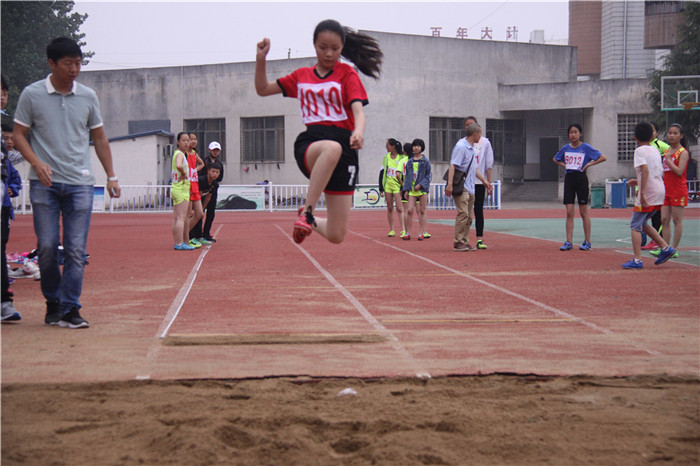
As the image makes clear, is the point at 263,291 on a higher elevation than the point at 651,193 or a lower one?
lower

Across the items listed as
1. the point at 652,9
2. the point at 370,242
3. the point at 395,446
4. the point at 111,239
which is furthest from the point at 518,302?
the point at 652,9

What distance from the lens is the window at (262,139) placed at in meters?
39.7

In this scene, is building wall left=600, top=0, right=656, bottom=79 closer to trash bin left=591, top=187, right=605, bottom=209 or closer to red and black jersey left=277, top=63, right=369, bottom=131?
trash bin left=591, top=187, right=605, bottom=209

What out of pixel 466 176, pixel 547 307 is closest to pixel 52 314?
pixel 547 307

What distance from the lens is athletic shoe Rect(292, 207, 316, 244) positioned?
217 inches

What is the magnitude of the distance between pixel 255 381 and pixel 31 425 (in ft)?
4.09

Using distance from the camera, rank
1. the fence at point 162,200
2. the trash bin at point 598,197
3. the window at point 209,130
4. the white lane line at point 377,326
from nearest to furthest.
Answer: the white lane line at point 377,326 < the fence at point 162,200 < the trash bin at point 598,197 < the window at point 209,130

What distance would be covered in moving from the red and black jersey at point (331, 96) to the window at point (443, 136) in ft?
113

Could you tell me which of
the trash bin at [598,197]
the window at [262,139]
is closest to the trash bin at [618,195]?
the trash bin at [598,197]

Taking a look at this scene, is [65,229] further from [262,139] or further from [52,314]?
[262,139]

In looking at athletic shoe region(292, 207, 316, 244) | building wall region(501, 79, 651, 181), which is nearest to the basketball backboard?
building wall region(501, 79, 651, 181)

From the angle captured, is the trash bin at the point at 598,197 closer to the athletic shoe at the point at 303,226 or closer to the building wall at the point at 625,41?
the building wall at the point at 625,41

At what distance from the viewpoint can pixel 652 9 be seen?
43531mm

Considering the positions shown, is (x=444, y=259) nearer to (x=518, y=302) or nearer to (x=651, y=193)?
(x=651, y=193)
